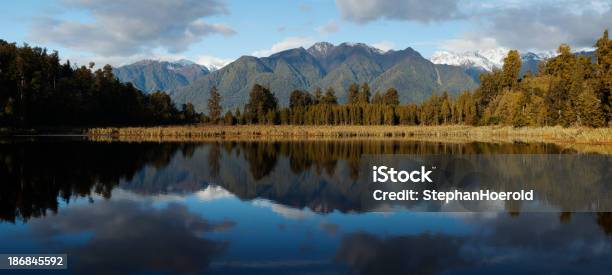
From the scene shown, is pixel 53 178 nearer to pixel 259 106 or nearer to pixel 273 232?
pixel 273 232

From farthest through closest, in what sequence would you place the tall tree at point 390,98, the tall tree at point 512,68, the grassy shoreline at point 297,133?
1. the tall tree at point 390,98
2. the tall tree at point 512,68
3. the grassy shoreline at point 297,133

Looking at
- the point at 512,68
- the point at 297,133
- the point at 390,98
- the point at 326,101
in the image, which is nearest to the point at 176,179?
the point at 297,133

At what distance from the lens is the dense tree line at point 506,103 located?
225ft

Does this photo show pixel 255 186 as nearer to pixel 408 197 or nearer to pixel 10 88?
pixel 408 197

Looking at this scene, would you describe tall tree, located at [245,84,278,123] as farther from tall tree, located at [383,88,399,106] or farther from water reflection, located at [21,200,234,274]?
water reflection, located at [21,200,234,274]

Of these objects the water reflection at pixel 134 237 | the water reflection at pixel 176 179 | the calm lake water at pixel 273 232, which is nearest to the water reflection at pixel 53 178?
the water reflection at pixel 176 179

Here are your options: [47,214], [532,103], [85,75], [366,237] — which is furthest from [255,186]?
[85,75]

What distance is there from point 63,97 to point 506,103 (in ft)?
298

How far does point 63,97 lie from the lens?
10006cm

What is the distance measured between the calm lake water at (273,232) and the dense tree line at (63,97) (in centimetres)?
7187

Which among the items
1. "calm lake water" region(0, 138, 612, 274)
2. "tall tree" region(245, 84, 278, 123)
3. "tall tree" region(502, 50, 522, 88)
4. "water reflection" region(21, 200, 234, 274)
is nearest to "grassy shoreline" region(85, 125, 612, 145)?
"tall tree" region(502, 50, 522, 88)

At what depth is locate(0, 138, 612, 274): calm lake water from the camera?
11.5 metres

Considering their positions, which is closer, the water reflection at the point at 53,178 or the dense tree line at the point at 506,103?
the water reflection at the point at 53,178

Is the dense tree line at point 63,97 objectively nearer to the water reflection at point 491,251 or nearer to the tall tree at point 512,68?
the water reflection at point 491,251
